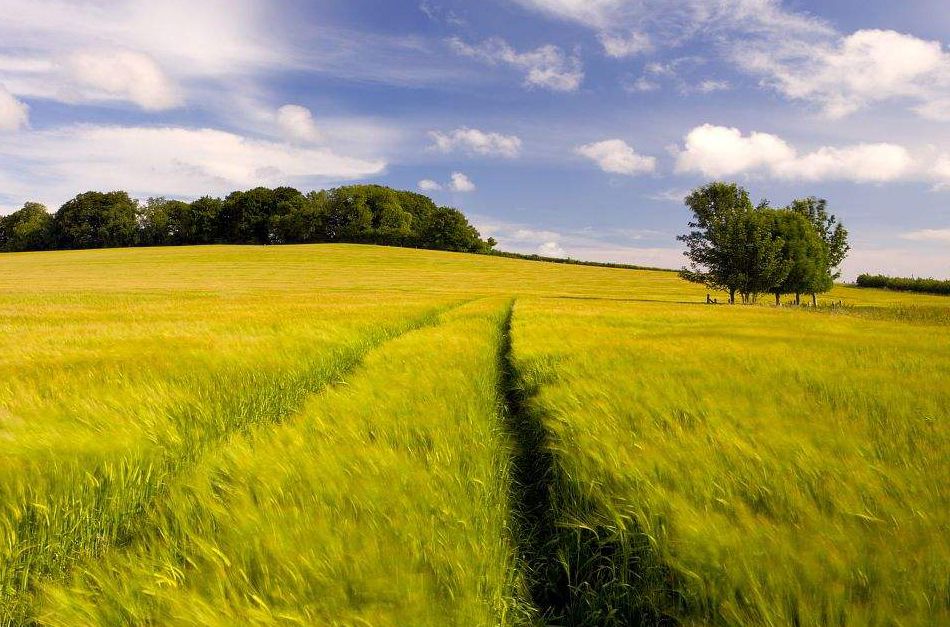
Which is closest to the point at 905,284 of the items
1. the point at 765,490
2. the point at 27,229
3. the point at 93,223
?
the point at 765,490

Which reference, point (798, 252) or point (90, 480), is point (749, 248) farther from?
point (90, 480)

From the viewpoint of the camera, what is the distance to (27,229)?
326 ft

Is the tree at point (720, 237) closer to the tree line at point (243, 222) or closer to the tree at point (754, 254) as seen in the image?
the tree at point (754, 254)

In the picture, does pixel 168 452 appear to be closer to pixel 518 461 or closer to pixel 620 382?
pixel 518 461

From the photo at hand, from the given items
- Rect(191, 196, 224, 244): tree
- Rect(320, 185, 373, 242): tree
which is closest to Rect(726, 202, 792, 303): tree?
Rect(320, 185, 373, 242): tree

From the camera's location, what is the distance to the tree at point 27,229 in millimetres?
100500

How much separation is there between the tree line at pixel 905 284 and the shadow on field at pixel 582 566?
8262cm

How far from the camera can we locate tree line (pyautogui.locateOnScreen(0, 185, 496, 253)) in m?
98.7

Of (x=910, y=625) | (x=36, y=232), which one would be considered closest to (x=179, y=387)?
(x=910, y=625)

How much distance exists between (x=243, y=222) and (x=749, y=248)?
101m

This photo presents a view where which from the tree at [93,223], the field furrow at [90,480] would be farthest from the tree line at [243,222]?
the field furrow at [90,480]

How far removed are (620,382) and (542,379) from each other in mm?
788

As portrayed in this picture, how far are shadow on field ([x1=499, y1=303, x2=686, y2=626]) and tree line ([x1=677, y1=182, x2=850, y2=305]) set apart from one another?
117ft

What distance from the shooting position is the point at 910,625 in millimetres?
1199
